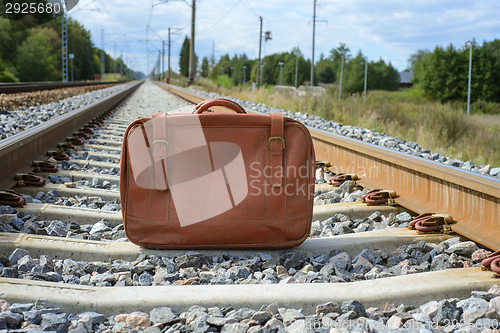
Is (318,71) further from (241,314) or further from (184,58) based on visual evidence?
(241,314)

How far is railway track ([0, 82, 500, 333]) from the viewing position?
62.6 inches

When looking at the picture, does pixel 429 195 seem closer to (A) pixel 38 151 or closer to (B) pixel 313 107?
(A) pixel 38 151

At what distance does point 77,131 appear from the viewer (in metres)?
6.30

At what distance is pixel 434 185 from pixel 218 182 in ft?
4.86

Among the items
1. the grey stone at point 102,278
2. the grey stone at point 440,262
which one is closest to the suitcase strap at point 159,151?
the grey stone at point 102,278

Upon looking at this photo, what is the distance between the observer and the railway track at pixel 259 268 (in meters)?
1.59

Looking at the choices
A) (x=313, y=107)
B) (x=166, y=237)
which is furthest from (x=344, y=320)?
(x=313, y=107)

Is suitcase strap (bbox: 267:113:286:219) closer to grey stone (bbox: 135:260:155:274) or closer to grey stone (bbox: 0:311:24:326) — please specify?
grey stone (bbox: 135:260:155:274)

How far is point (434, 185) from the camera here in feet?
9.20

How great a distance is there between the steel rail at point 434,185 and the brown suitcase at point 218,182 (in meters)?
0.96

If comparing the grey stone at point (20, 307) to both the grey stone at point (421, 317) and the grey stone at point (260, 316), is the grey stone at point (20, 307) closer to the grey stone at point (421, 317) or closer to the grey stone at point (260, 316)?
the grey stone at point (260, 316)

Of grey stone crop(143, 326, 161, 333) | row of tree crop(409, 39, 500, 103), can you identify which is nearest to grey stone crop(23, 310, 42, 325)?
grey stone crop(143, 326, 161, 333)

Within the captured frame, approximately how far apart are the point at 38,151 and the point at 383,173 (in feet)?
10.7

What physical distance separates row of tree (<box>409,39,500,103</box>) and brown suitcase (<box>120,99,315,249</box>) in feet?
181
